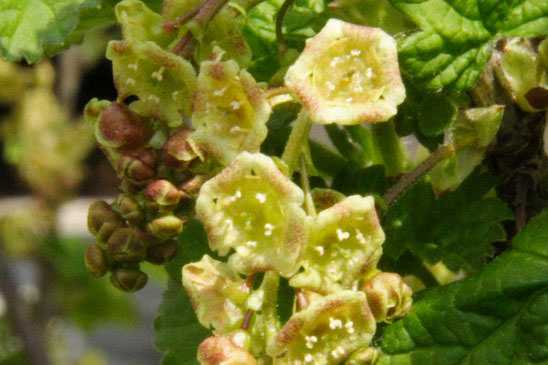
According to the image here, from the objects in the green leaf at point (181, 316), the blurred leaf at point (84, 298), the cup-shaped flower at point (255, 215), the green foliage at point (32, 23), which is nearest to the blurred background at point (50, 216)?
the blurred leaf at point (84, 298)

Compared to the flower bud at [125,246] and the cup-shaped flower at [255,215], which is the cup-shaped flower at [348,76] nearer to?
the cup-shaped flower at [255,215]

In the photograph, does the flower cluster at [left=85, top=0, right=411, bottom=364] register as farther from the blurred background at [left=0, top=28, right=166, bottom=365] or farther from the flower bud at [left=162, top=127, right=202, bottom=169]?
the blurred background at [left=0, top=28, right=166, bottom=365]

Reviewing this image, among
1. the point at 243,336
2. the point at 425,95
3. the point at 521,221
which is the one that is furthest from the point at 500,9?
the point at 243,336

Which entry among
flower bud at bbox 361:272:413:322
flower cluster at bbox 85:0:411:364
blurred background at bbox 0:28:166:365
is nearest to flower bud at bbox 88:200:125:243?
flower cluster at bbox 85:0:411:364

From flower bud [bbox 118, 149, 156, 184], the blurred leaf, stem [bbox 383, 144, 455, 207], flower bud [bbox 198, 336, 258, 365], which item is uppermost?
flower bud [bbox 118, 149, 156, 184]

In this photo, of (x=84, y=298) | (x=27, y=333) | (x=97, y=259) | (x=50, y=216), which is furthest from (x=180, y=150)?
(x=84, y=298)

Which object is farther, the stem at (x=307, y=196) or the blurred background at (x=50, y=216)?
the blurred background at (x=50, y=216)
